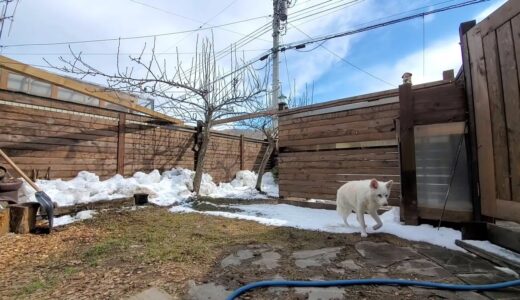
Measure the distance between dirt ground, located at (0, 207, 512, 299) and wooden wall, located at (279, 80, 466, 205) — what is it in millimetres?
2359

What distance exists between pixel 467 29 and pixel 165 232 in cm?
496

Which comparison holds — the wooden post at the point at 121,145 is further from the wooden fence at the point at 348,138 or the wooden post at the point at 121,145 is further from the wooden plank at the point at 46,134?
the wooden fence at the point at 348,138

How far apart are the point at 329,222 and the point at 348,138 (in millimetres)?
2386

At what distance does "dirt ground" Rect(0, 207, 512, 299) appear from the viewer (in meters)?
2.51

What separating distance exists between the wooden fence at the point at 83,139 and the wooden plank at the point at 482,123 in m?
7.92

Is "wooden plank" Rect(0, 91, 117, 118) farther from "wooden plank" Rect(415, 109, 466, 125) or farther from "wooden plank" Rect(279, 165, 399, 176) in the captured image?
"wooden plank" Rect(415, 109, 466, 125)

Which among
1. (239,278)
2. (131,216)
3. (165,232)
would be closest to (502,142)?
(239,278)

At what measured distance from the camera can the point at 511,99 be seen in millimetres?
2941

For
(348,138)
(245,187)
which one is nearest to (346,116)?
(348,138)

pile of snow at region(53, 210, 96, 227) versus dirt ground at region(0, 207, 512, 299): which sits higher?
pile of snow at region(53, 210, 96, 227)

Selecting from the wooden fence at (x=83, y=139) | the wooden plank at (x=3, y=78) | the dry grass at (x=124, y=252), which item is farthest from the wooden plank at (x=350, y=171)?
the wooden plank at (x=3, y=78)

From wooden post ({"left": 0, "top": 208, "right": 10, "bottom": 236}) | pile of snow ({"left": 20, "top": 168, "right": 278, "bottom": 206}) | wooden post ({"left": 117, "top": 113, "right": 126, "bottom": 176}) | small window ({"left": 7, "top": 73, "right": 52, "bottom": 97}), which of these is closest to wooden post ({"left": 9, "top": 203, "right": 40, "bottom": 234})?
wooden post ({"left": 0, "top": 208, "right": 10, "bottom": 236})

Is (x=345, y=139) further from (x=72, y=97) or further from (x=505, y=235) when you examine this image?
(x=72, y=97)

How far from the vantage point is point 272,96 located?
13203 mm
